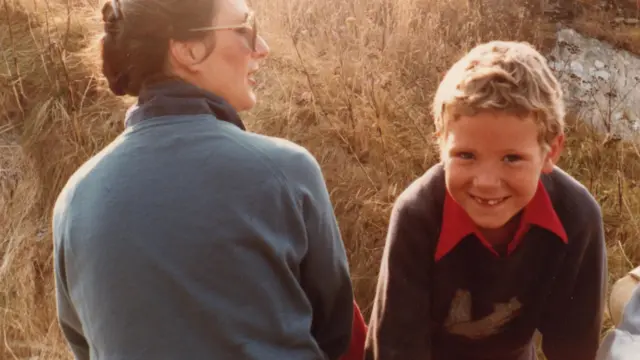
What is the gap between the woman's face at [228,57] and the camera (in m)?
1.68

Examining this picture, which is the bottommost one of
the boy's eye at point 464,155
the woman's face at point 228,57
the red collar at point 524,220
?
the red collar at point 524,220

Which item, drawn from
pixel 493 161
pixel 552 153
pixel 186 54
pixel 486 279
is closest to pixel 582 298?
pixel 486 279

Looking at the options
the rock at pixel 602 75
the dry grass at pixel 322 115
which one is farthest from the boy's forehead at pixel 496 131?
the rock at pixel 602 75

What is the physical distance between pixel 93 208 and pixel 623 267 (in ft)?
7.88

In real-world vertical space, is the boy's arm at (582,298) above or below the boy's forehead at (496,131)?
below

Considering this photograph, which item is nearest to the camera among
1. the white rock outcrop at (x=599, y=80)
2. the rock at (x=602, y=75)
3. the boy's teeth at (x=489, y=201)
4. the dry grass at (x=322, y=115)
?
the boy's teeth at (x=489, y=201)

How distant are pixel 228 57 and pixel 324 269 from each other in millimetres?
612

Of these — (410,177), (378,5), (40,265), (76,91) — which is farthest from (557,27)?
(40,265)

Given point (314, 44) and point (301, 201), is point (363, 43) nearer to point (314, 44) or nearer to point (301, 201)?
point (314, 44)

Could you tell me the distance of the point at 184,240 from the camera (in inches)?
55.5

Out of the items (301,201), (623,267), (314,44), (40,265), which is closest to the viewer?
(301,201)

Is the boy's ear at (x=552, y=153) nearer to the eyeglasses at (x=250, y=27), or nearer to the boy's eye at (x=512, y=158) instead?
the boy's eye at (x=512, y=158)

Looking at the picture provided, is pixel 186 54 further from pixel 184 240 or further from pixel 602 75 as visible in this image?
pixel 602 75

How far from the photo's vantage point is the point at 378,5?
429 centimetres
